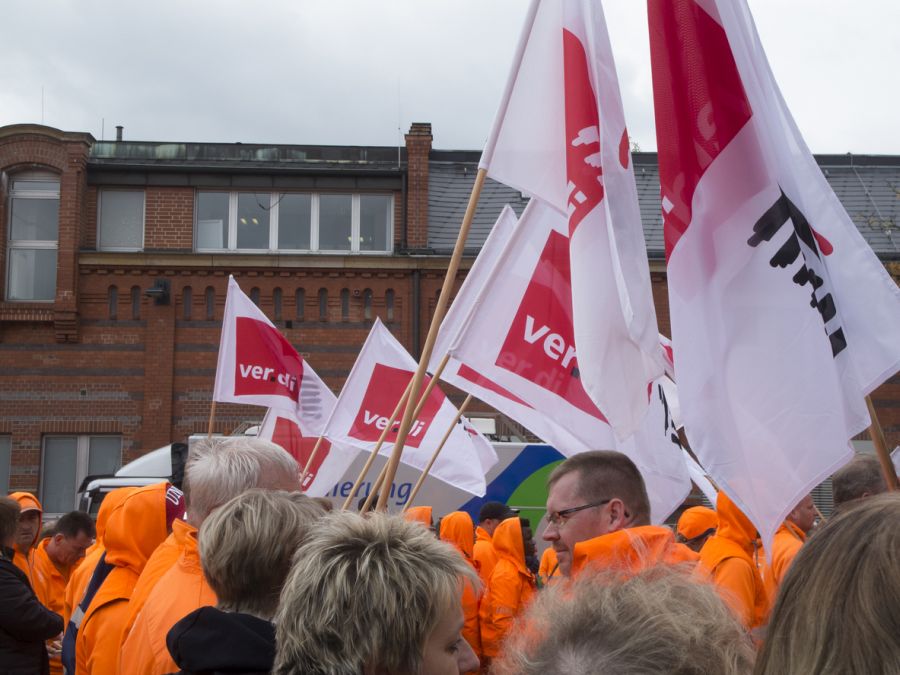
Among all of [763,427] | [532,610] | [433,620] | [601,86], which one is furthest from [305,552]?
[601,86]

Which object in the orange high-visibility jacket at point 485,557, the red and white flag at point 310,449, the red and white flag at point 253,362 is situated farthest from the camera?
the red and white flag at point 310,449

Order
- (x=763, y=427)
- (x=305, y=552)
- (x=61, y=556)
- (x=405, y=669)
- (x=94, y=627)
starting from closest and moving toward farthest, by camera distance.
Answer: (x=405, y=669)
(x=305, y=552)
(x=763, y=427)
(x=94, y=627)
(x=61, y=556)

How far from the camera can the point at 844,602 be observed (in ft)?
4.18

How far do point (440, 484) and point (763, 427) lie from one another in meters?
13.2

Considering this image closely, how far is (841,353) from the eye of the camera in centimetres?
338

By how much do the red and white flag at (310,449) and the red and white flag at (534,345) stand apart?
4061 mm

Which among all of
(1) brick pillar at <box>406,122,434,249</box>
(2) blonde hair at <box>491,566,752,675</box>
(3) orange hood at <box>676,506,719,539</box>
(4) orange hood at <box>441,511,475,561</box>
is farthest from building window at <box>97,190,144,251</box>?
(2) blonde hair at <box>491,566,752,675</box>

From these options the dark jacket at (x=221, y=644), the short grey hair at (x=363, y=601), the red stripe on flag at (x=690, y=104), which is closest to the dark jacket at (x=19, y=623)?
the dark jacket at (x=221, y=644)

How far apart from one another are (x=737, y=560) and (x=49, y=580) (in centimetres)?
468

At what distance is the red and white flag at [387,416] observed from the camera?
8.89m

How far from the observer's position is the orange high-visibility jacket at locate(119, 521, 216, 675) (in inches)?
116

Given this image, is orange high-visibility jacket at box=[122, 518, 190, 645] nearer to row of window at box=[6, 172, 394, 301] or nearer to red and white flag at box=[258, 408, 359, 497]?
red and white flag at box=[258, 408, 359, 497]

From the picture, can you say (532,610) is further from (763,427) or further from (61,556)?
(61,556)

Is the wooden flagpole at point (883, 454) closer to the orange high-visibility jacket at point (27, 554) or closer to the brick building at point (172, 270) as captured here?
the orange high-visibility jacket at point (27, 554)
